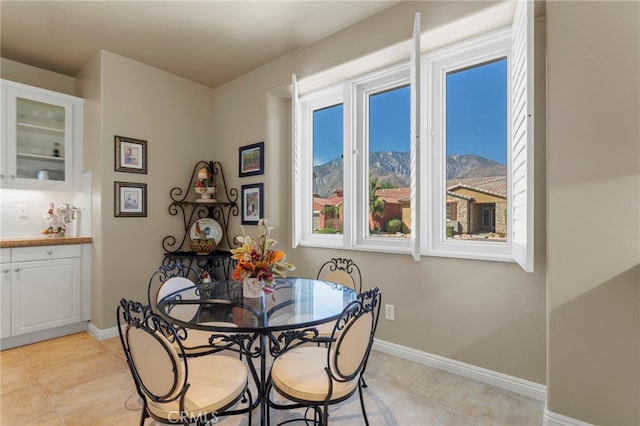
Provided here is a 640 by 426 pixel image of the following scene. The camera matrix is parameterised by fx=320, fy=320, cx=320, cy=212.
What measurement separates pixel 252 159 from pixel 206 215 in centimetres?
97

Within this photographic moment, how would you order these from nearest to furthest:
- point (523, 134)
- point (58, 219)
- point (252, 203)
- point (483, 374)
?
1. point (523, 134)
2. point (483, 374)
3. point (58, 219)
4. point (252, 203)

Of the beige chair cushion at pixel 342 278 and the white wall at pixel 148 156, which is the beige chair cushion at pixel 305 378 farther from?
the white wall at pixel 148 156

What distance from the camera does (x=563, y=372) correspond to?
166 cm

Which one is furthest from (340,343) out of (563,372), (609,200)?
(609,200)

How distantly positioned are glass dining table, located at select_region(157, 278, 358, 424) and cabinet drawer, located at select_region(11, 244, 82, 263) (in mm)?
1892

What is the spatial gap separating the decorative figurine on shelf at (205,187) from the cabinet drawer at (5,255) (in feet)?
5.36

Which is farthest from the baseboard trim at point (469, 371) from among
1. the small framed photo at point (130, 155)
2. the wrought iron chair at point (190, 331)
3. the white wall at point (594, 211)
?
the small framed photo at point (130, 155)

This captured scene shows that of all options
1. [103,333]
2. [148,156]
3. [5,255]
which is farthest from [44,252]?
[148,156]

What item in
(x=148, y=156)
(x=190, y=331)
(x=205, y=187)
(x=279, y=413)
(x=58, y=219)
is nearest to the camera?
(x=279, y=413)

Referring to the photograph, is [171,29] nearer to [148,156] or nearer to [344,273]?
[148,156]

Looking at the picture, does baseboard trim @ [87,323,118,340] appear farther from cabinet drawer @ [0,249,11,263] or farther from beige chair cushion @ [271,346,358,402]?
beige chair cushion @ [271,346,358,402]

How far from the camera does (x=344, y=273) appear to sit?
2.43 metres

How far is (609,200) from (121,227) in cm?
374

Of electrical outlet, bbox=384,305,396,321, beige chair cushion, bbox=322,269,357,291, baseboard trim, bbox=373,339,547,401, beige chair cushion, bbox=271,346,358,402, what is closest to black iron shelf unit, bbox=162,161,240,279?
beige chair cushion, bbox=322,269,357,291
